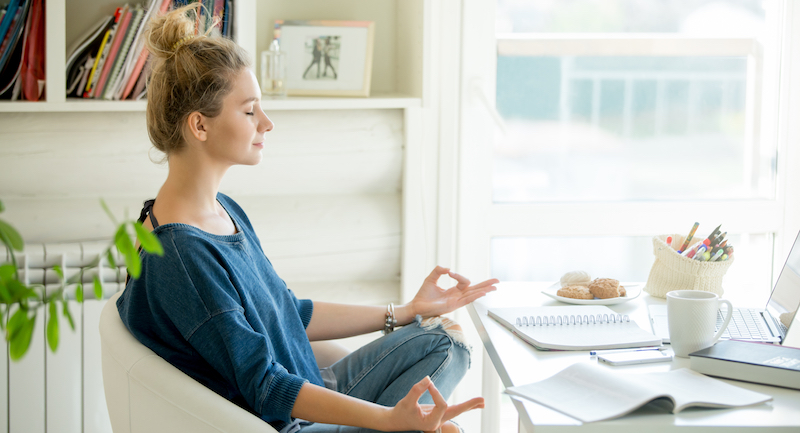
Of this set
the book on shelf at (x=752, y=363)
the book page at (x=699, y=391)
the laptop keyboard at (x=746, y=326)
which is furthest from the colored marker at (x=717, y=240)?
the book page at (x=699, y=391)

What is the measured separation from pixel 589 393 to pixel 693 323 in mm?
269

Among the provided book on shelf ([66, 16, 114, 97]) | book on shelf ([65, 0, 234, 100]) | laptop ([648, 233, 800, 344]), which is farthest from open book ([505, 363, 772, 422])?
book on shelf ([66, 16, 114, 97])

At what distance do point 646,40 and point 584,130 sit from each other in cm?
32

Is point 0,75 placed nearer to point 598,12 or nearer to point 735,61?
point 598,12

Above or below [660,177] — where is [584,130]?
above

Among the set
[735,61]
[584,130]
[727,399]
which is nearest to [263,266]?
[727,399]

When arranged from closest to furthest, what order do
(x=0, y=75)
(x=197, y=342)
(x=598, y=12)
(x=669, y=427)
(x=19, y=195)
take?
(x=669, y=427)
(x=197, y=342)
(x=0, y=75)
(x=19, y=195)
(x=598, y=12)

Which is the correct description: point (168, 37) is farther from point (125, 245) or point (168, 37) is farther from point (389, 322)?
point (125, 245)

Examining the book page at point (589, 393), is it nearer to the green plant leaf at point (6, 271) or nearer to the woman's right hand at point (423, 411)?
the woman's right hand at point (423, 411)

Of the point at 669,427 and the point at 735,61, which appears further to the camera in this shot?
the point at 735,61

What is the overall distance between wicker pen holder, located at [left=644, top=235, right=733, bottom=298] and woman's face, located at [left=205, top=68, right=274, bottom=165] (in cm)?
85

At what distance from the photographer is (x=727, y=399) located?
3.01 feet

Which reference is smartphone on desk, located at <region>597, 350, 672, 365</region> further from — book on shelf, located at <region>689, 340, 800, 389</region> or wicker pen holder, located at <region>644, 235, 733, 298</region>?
wicker pen holder, located at <region>644, 235, 733, 298</region>

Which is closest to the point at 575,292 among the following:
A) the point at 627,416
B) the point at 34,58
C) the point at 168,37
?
the point at 627,416
